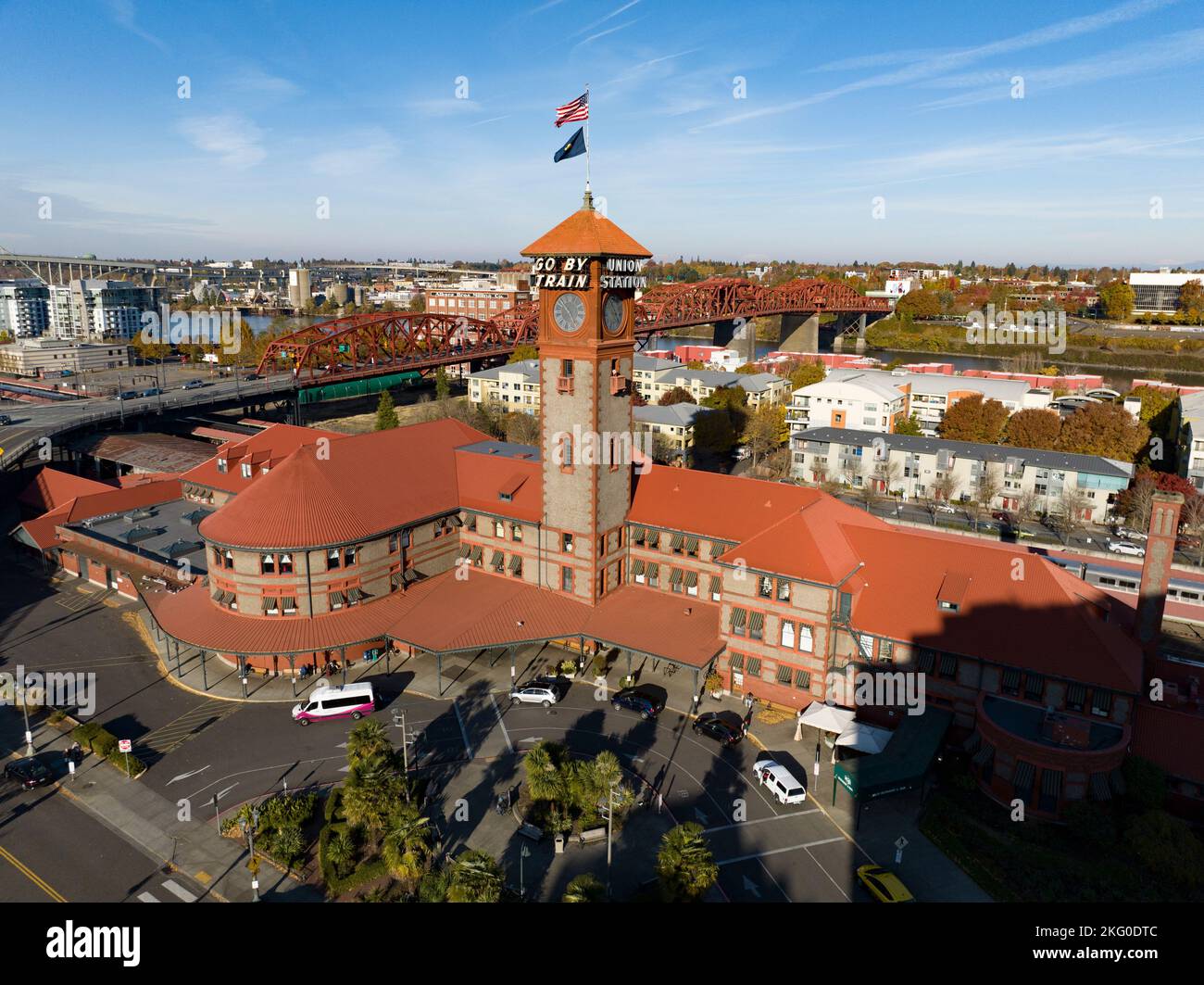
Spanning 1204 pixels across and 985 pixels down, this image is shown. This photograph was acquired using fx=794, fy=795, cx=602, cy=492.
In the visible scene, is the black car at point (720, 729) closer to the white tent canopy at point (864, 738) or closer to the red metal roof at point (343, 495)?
the white tent canopy at point (864, 738)

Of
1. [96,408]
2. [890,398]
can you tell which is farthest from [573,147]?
[96,408]

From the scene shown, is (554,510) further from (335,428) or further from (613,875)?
(335,428)

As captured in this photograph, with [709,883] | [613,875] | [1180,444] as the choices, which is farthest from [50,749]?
[1180,444]

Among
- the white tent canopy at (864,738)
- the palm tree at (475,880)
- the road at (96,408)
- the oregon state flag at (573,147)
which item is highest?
the oregon state flag at (573,147)

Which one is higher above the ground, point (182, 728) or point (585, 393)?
point (585, 393)

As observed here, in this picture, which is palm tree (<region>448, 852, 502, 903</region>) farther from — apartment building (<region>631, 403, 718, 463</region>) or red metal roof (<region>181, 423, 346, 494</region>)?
apartment building (<region>631, 403, 718, 463</region>)

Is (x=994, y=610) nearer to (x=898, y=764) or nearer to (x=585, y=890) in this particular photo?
(x=898, y=764)

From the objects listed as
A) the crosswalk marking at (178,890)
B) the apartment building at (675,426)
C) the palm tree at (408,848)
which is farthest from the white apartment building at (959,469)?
the crosswalk marking at (178,890)
